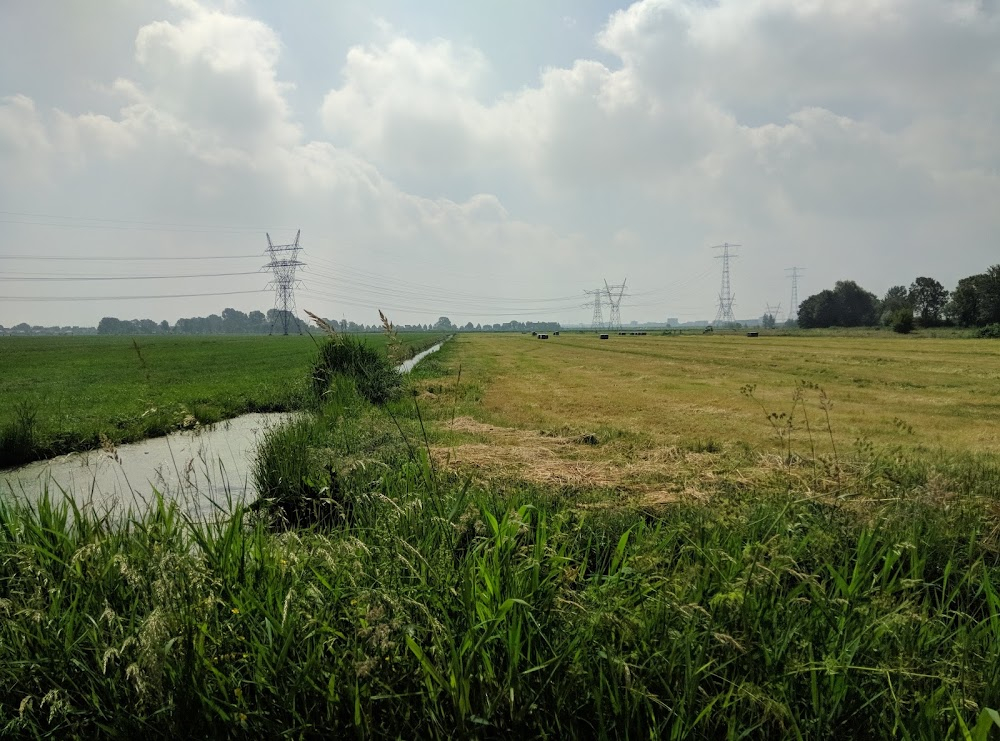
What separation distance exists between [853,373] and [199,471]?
2565cm

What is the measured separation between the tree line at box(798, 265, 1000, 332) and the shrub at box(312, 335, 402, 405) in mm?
83884

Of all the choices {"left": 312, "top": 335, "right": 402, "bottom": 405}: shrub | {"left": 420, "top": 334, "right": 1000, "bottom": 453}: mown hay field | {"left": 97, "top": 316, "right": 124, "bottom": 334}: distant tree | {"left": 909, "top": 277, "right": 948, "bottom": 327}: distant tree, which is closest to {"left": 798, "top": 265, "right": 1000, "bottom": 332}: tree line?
{"left": 909, "top": 277, "right": 948, "bottom": 327}: distant tree

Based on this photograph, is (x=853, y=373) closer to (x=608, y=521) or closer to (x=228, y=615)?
(x=608, y=521)

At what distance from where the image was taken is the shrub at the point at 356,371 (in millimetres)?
16359

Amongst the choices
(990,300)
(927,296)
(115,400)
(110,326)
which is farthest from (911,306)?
(110,326)

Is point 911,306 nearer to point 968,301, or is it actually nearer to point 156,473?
point 968,301

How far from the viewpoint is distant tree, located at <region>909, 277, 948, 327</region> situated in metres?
106

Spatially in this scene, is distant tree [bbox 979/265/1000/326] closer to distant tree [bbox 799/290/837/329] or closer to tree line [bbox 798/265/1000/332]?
tree line [bbox 798/265/1000/332]

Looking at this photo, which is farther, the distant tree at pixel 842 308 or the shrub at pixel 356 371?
the distant tree at pixel 842 308

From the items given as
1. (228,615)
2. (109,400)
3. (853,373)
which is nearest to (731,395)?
(853,373)

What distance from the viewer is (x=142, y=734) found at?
2.43 m

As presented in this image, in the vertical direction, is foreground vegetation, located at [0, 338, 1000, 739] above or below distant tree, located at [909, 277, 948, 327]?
below

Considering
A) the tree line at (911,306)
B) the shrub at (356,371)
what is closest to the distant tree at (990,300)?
the tree line at (911,306)

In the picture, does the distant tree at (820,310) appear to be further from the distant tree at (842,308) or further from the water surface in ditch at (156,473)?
the water surface in ditch at (156,473)
